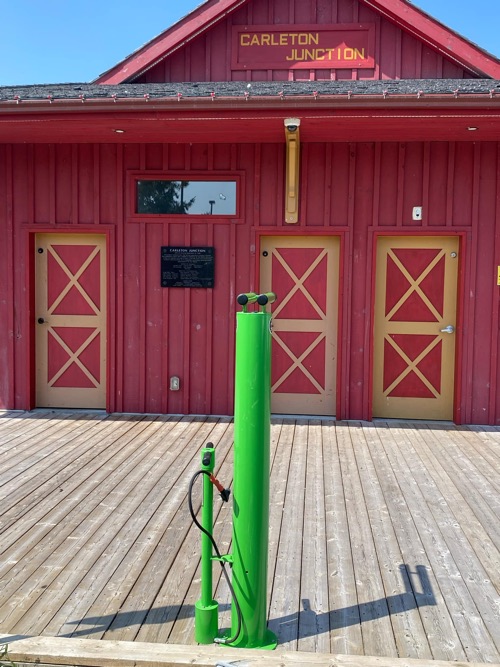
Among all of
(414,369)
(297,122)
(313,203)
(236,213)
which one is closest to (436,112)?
(297,122)

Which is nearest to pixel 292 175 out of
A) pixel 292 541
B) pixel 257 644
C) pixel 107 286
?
pixel 107 286

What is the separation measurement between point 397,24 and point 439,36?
23.9 inches

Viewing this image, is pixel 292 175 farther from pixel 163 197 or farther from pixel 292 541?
pixel 292 541

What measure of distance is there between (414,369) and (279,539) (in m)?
3.99

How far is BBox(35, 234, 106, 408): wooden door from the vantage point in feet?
23.9

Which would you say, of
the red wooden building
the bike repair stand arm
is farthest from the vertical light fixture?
the bike repair stand arm

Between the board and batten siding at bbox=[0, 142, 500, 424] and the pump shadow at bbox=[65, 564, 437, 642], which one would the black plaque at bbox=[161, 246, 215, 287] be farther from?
the pump shadow at bbox=[65, 564, 437, 642]

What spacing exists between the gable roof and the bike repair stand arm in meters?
7.10

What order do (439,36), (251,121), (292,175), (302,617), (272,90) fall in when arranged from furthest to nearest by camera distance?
(439,36) < (292,175) < (272,90) < (251,121) < (302,617)

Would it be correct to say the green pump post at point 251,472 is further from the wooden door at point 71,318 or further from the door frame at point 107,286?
the wooden door at point 71,318

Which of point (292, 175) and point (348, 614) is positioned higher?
point (292, 175)

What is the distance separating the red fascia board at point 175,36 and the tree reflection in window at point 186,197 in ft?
6.91

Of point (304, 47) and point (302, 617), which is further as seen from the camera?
point (304, 47)

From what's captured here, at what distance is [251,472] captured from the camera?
2455mm
